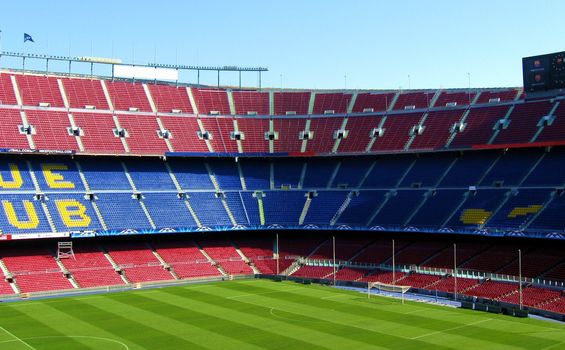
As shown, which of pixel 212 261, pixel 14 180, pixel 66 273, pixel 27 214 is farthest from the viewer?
pixel 212 261

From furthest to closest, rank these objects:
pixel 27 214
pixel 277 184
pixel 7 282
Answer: pixel 277 184
pixel 27 214
pixel 7 282

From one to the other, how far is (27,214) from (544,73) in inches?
2486

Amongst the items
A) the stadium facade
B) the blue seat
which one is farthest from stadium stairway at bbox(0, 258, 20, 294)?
the blue seat

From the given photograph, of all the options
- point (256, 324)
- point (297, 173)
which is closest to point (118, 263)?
point (256, 324)

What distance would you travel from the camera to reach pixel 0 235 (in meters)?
63.0

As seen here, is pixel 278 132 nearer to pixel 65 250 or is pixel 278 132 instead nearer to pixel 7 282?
pixel 65 250

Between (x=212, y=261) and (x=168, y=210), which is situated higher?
(x=168, y=210)

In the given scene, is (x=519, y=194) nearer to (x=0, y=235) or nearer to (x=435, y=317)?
(x=435, y=317)

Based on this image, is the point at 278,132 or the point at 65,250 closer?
the point at 65,250

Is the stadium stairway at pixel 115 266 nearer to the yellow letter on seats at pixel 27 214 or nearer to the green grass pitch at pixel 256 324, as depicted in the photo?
the green grass pitch at pixel 256 324

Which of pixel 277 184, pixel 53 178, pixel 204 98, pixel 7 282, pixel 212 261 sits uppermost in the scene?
pixel 204 98

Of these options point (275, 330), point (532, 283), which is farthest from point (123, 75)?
point (532, 283)

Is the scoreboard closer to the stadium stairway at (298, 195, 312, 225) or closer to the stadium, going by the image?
the stadium

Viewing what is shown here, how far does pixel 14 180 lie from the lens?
232 feet
